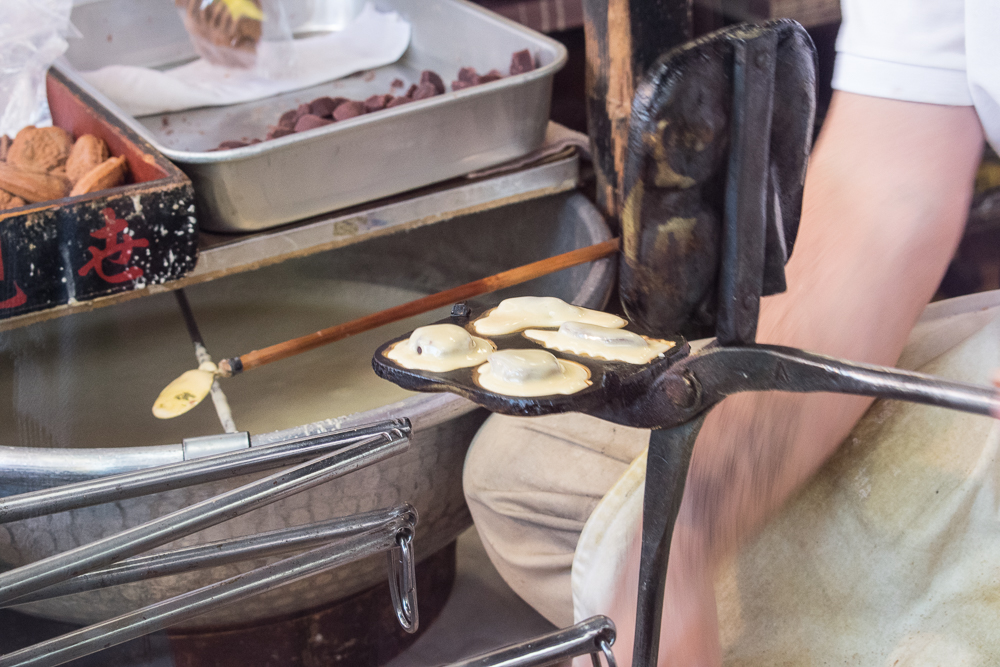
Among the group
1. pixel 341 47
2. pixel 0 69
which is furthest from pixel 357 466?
pixel 341 47

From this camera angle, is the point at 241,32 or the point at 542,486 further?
the point at 241,32

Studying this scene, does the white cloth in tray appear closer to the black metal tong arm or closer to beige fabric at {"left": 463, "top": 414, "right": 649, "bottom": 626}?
beige fabric at {"left": 463, "top": 414, "right": 649, "bottom": 626}

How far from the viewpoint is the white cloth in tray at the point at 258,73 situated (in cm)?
139

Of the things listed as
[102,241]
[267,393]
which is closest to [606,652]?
[267,393]

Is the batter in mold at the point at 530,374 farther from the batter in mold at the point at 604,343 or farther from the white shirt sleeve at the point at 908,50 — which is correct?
the white shirt sleeve at the point at 908,50

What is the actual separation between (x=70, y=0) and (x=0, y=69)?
0.17m

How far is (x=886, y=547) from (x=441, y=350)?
0.40 meters

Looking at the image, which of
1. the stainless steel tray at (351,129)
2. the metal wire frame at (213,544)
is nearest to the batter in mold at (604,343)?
the metal wire frame at (213,544)

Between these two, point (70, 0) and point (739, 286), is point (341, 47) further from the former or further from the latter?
point (739, 286)

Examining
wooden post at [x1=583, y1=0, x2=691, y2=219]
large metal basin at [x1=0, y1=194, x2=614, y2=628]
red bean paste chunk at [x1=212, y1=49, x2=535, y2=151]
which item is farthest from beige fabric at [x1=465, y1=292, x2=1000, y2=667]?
red bean paste chunk at [x1=212, y1=49, x2=535, y2=151]

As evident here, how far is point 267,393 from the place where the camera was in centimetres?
97

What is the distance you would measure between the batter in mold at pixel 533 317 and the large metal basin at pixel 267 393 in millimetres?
319

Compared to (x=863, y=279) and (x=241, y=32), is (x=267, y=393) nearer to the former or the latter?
(x=863, y=279)

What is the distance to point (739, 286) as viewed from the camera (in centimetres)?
37
